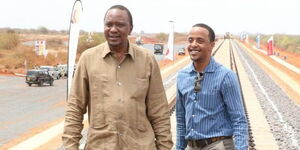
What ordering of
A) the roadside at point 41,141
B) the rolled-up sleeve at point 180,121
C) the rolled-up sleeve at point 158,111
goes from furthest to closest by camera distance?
the roadside at point 41,141
the rolled-up sleeve at point 180,121
the rolled-up sleeve at point 158,111

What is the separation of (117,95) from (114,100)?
4 centimetres

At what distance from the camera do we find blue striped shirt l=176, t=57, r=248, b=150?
3592 mm

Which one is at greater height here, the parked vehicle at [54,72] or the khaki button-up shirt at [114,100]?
the khaki button-up shirt at [114,100]

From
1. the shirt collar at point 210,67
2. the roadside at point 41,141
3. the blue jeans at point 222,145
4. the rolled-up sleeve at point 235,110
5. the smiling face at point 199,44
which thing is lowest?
the roadside at point 41,141

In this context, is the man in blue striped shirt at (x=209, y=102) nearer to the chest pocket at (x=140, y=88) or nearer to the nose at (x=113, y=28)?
the chest pocket at (x=140, y=88)

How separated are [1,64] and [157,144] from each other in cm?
4632

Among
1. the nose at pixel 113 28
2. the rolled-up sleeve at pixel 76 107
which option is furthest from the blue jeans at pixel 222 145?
the nose at pixel 113 28

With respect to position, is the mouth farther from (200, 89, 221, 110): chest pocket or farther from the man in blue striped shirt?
(200, 89, 221, 110): chest pocket

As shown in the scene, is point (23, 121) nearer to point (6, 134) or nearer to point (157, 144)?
point (6, 134)

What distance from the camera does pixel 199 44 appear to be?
3656mm

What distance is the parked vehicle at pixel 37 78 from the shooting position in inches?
1140

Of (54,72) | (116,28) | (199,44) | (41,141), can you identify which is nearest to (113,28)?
(116,28)

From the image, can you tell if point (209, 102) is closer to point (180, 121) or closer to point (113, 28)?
point (180, 121)

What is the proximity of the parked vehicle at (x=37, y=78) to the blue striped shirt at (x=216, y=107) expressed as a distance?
85.2 ft
